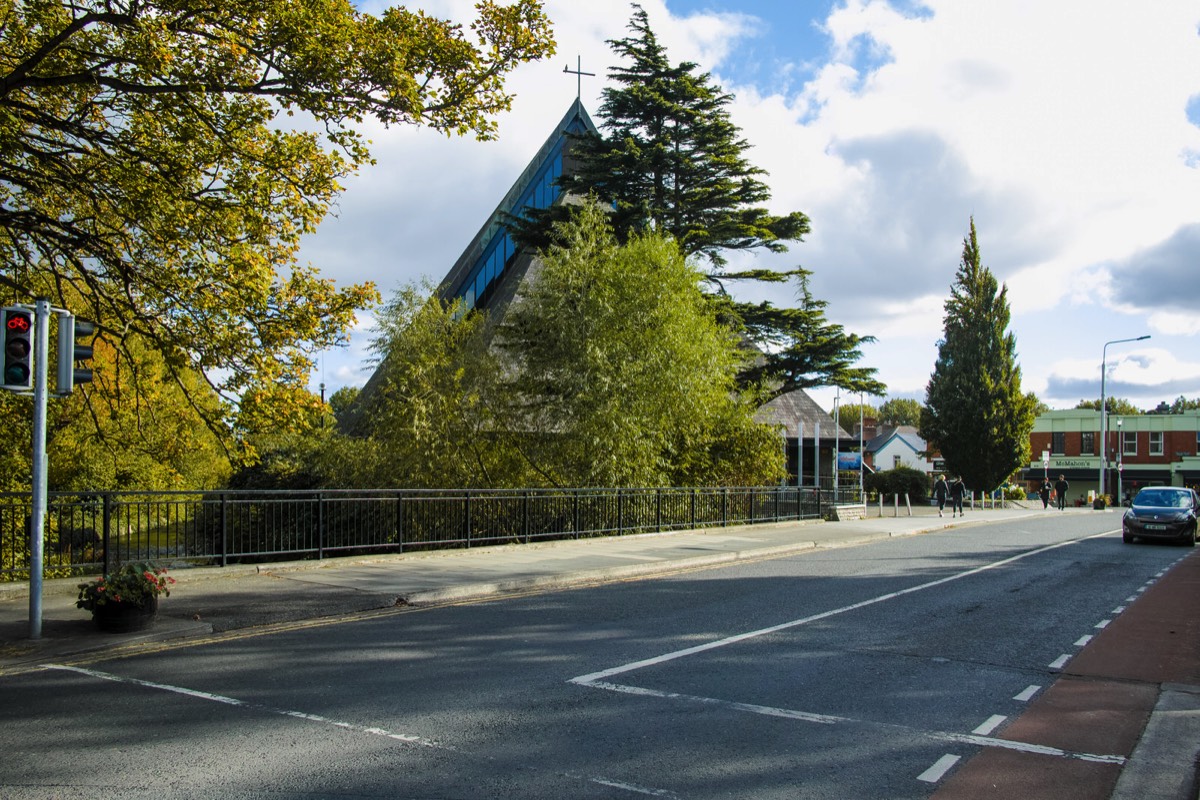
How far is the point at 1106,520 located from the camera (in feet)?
121

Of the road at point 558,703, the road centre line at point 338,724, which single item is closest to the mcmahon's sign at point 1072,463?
the road at point 558,703

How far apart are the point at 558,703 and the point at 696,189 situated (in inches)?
1033

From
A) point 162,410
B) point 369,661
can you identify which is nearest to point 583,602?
point 369,661

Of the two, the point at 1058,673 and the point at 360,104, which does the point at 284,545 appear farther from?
the point at 1058,673

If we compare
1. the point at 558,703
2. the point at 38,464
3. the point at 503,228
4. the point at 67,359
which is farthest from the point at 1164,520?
the point at 503,228

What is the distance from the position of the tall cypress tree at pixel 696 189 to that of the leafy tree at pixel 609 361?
684 cm

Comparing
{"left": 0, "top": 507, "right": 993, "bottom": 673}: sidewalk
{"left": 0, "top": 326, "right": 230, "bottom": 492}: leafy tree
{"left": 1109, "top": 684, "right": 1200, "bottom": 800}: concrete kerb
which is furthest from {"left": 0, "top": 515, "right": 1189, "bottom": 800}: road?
{"left": 0, "top": 326, "right": 230, "bottom": 492}: leafy tree

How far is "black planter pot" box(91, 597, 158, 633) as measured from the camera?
346 inches

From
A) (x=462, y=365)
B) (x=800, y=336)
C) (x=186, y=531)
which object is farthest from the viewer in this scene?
(x=800, y=336)

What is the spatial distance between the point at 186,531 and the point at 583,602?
226 inches

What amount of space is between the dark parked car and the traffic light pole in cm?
2460

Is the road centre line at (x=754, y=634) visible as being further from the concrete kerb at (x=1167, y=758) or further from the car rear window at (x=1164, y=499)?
the car rear window at (x=1164, y=499)

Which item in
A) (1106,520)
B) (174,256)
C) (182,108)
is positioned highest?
(182,108)

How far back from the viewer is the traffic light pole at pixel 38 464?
28.1ft
